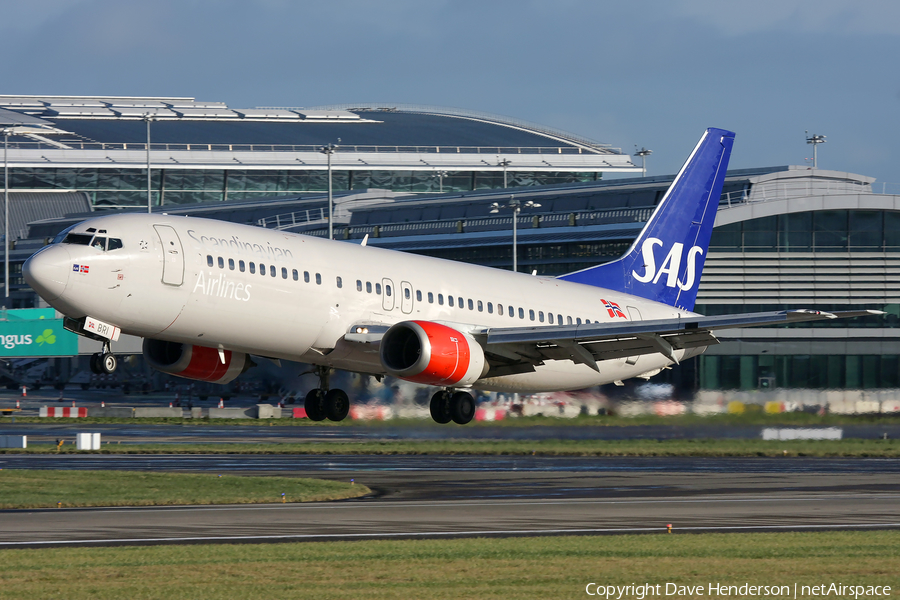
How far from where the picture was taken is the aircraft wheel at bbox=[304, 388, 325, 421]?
3959cm

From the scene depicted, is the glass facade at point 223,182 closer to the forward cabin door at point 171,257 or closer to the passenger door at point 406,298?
the passenger door at point 406,298

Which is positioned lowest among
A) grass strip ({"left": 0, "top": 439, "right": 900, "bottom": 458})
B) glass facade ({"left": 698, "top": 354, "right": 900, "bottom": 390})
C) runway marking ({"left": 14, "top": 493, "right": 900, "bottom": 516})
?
grass strip ({"left": 0, "top": 439, "right": 900, "bottom": 458})

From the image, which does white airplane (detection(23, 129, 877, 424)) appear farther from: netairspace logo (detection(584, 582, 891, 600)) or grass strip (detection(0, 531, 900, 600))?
netairspace logo (detection(584, 582, 891, 600))

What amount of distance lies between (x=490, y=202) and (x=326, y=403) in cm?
6641

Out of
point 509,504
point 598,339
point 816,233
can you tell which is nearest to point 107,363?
point 509,504

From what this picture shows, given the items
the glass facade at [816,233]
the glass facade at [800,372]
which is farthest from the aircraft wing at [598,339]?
the glass facade at [816,233]

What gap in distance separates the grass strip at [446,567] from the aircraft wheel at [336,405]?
10.2 m

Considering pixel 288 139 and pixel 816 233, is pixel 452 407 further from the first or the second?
pixel 288 139

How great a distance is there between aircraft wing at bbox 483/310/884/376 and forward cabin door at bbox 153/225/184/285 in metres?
9.61

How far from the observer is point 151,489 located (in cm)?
4384

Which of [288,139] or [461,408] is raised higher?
[288,139]

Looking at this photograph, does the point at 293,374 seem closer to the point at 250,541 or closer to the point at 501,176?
the point at 250,541

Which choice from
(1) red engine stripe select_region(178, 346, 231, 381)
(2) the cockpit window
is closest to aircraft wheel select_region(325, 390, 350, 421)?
(1) red engine stripe select_region(178, 346, 231, 381)

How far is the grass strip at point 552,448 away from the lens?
58.6 m
